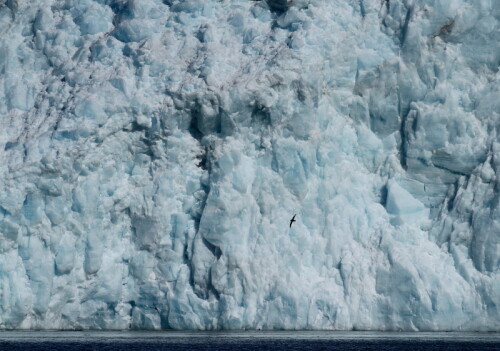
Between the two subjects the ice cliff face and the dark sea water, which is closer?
the dark sea water

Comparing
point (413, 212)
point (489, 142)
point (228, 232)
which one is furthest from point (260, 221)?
point (489, 142)

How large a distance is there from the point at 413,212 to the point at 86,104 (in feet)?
30.3

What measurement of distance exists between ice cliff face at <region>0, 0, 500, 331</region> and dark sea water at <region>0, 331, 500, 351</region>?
0.44 meters

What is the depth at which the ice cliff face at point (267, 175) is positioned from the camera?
31.1 meters

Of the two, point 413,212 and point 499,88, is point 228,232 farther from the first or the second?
point 499,88

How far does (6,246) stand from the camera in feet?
102

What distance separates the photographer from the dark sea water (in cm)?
2823

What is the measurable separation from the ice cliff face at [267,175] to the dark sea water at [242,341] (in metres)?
0.44

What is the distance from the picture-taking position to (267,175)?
105ft

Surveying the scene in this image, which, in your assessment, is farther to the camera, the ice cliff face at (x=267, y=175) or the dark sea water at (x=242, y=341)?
the ice cliff face at (x=267, y=175)

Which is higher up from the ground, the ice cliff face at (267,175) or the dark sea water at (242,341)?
the ice cliff face at (267,175)

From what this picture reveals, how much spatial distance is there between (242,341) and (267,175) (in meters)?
4.70

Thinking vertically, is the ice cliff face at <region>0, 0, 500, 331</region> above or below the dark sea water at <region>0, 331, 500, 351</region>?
above

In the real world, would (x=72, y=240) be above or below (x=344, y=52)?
below
